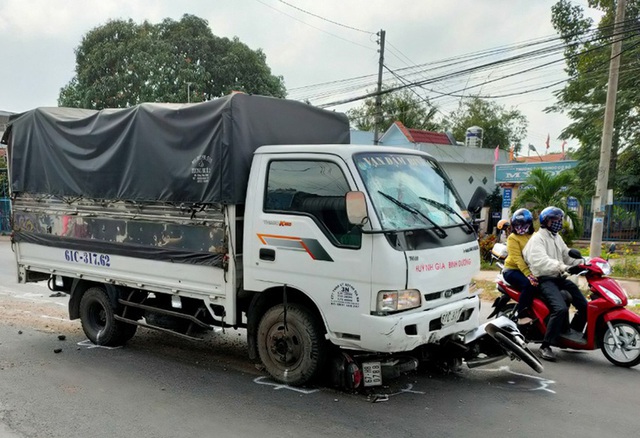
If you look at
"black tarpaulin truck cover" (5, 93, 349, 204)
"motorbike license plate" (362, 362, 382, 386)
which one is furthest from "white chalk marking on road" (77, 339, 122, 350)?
"motorbike license plate" (362, 362, 382, 386)

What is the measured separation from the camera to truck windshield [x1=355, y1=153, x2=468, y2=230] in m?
4.53

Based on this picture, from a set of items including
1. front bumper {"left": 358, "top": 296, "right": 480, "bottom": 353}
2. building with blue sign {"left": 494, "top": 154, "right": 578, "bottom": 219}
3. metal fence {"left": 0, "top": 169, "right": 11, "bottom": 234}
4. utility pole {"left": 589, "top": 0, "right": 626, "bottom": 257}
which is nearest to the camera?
front bumper {"left": 358, "top": 296, "right": 480, "bottom": 353}

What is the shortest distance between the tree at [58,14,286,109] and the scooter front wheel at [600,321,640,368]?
29787 millimetres

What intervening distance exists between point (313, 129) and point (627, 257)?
10.4m

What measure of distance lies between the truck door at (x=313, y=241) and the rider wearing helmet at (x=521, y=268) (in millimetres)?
2529

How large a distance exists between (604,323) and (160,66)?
107 ft

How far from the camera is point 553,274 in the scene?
5.81m

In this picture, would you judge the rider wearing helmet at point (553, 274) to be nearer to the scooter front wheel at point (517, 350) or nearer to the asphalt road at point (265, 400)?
the asphalt road at point (265, 400)

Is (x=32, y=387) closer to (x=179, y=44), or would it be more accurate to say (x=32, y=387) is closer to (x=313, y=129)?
(x=313, y=129)

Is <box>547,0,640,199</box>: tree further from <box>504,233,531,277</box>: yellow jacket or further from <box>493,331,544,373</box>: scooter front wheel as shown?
<box>493,331,544,373</box>: scooter front wheel

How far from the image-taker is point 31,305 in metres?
9.13

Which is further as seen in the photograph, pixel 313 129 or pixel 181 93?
pixel 181 93

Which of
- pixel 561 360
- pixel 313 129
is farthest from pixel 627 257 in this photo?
pixel 313 129

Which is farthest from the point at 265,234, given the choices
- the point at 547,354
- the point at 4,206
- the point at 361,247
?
the point at 4,206
